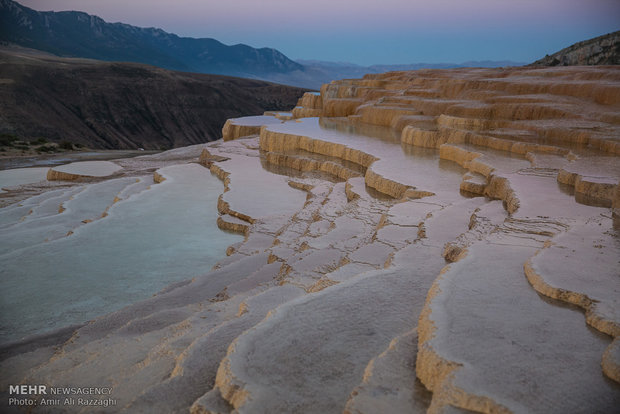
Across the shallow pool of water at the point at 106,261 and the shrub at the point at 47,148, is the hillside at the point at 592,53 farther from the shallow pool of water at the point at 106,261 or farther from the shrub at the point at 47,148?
the shrub at the point at 47,148

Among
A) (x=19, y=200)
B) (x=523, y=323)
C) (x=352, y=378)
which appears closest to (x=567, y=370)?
(x=523, y=323)

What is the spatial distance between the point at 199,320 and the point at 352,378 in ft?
4.92

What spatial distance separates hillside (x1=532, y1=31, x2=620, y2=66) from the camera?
2327 cm

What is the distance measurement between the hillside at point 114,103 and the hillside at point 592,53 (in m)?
29.3

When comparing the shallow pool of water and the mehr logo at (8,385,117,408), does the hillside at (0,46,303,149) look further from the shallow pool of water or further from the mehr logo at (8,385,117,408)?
the mehr logo at (8,385,117,408)

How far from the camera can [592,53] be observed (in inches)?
961

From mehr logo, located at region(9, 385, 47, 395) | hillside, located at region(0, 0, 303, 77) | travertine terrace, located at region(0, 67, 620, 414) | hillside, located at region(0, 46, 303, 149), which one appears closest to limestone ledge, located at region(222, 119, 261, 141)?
travertine terrace, located at region(0, 67, 620, 414)

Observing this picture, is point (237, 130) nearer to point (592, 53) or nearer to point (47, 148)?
point (47, 148)

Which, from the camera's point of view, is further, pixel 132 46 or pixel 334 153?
pixel 132 46

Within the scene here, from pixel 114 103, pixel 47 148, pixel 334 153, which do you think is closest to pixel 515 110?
pixel 334 153

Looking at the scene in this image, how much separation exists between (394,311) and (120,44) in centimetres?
12525

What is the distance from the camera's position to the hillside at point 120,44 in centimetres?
7499

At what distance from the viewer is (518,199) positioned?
509 cm

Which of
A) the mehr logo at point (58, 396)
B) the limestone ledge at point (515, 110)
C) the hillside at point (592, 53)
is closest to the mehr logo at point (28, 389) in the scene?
Result: the mehr logo at point (58, 396)
